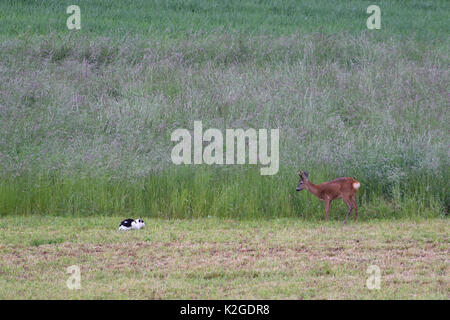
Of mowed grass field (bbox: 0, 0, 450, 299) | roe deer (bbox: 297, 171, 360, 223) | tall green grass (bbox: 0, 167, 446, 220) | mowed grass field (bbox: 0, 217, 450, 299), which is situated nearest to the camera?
mowed grass field (bbox: 0, 217, 450, 299)

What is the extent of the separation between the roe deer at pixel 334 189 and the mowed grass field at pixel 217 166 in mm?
377

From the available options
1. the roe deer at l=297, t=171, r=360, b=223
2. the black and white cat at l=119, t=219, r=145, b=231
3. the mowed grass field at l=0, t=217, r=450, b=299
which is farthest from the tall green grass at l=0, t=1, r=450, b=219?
the black and white cat at l=119, t=219, r=145, b=231

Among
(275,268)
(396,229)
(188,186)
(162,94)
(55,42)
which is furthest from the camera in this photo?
(55,42)

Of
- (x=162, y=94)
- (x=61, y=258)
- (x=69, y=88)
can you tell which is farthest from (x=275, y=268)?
(x=69, y=88)

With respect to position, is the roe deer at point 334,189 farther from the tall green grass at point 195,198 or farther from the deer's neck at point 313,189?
the tall green grass at point 195,198

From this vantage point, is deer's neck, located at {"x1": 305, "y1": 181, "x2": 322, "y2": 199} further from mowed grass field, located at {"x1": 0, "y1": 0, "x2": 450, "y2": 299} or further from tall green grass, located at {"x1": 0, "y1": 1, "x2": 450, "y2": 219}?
tall green grass, located at {"x1": 0, "y1": 1, "x2": 450, "y2": 219}

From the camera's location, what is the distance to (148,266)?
7.62 metres

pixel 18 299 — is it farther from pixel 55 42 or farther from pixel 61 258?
pixel 55 42

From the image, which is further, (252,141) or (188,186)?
(252,141)

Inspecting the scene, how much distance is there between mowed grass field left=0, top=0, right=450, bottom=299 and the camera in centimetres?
745

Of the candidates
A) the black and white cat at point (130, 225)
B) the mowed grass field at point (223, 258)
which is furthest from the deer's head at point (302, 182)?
the black and white cat at point (130, 225)

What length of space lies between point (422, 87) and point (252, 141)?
246 inches

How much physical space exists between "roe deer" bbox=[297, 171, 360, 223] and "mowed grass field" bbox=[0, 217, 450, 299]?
35 centimetres

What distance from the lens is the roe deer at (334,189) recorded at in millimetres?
9695
